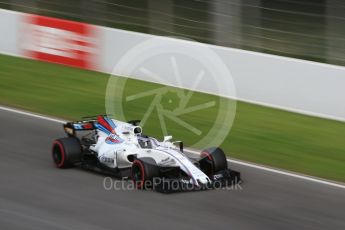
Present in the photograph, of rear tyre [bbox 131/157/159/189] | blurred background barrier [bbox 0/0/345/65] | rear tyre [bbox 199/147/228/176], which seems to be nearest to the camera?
rear tyre [bbox 131/157/159/189]

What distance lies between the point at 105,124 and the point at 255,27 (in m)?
5.75

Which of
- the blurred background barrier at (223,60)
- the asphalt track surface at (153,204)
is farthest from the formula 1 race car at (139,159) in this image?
the blurred background barrier at (223,60)

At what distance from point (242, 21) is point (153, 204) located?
7.10m

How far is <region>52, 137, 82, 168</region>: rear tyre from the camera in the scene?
11008 mm

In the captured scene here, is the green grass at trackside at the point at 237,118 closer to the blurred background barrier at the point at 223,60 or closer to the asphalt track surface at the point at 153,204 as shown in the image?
the blurred background barrier at the point at 223,60

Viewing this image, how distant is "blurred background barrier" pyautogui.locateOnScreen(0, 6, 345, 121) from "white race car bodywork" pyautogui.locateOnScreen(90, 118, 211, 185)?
16.6 feet

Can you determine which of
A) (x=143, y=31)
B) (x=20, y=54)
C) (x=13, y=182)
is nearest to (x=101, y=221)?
(x=13, y=182)

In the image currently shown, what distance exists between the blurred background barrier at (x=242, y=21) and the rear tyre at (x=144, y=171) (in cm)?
605

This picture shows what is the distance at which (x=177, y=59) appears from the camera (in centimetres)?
1694

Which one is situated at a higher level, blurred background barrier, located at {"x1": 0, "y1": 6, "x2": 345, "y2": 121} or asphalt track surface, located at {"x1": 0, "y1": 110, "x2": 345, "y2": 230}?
blurred background barrier, located at {"x1": 0, "y1": 6, "x2": 345, "y2": 121}

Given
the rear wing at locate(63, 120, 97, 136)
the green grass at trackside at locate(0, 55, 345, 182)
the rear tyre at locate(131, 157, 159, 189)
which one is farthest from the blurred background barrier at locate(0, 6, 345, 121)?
the rear tyre at locate(131, 157, 159, 189)

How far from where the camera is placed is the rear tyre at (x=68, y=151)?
11.0 m

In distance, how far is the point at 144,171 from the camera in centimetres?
999

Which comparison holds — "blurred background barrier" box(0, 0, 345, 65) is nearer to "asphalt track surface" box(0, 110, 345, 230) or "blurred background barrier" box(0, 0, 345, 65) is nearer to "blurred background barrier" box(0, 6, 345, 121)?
"blurred background barrier" box(0, 6, 345, 121)
